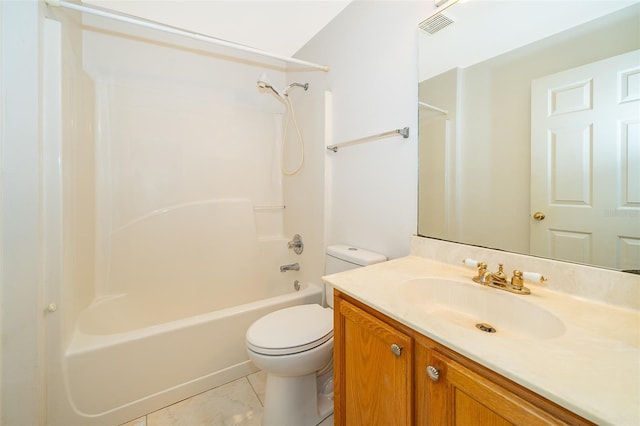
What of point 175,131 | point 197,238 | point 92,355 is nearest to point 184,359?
point 92,355

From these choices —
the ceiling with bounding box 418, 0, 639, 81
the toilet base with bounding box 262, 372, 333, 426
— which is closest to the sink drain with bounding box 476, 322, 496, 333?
the toilet base with bounding box 262, 372, 333, 426

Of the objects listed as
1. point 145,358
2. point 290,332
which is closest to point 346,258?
point 290,332

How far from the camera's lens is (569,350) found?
1.68ft

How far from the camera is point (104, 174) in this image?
5.63 ft

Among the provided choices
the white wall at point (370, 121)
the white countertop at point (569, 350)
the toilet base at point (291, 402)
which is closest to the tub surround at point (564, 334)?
the white countertop at point (569, 350)

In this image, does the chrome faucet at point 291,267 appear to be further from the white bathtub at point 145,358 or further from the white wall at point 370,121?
the white bathtub at point 145,358

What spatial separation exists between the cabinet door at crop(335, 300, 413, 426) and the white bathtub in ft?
2.68

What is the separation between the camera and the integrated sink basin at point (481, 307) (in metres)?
0.72

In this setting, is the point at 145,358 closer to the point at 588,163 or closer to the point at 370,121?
the point at 370,121

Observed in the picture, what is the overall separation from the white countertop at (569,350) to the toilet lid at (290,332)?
1.52 feet

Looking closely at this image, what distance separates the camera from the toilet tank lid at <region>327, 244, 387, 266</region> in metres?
1.35

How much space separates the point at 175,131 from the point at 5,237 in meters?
1.21

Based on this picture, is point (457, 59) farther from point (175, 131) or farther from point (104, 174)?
point (104, 174)

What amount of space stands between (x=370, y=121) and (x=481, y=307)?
111 cm
